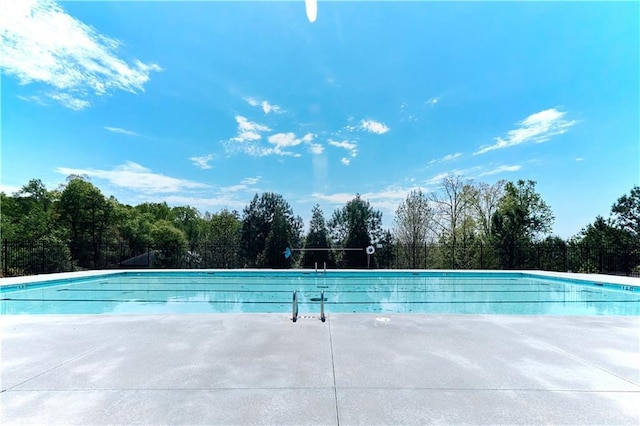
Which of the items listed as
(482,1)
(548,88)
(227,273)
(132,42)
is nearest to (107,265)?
(227,273)

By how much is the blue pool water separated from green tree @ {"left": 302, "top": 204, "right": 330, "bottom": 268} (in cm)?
490

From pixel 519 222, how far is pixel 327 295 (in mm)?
13699

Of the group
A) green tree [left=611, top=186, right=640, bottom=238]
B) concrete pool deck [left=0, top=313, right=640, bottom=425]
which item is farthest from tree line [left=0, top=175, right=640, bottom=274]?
concrete pool deck [left=0, top=313, right=640, bottom=425]

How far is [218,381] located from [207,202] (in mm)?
26185

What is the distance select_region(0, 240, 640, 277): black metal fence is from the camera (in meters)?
14.7

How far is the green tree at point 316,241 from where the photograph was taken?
1997 cm

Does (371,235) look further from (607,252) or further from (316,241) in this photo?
(607,252)

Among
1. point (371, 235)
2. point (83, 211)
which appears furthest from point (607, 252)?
point (83, 211)

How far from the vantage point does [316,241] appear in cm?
2039

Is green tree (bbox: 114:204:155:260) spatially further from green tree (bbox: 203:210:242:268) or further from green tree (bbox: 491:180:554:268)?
green tree (bbox: 491:180:554:268)

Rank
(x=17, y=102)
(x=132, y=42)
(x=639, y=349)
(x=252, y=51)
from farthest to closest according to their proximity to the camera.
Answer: (x=17, y=102)
(x=252, y=51)
(x=132, y=42)
(x=639, y=349)

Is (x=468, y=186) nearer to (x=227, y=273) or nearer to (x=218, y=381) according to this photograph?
(x=227, y=273)

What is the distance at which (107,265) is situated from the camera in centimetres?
1869

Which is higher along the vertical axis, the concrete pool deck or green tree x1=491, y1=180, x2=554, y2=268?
green tree x1=491, y1=180, x2=554, y2=268
